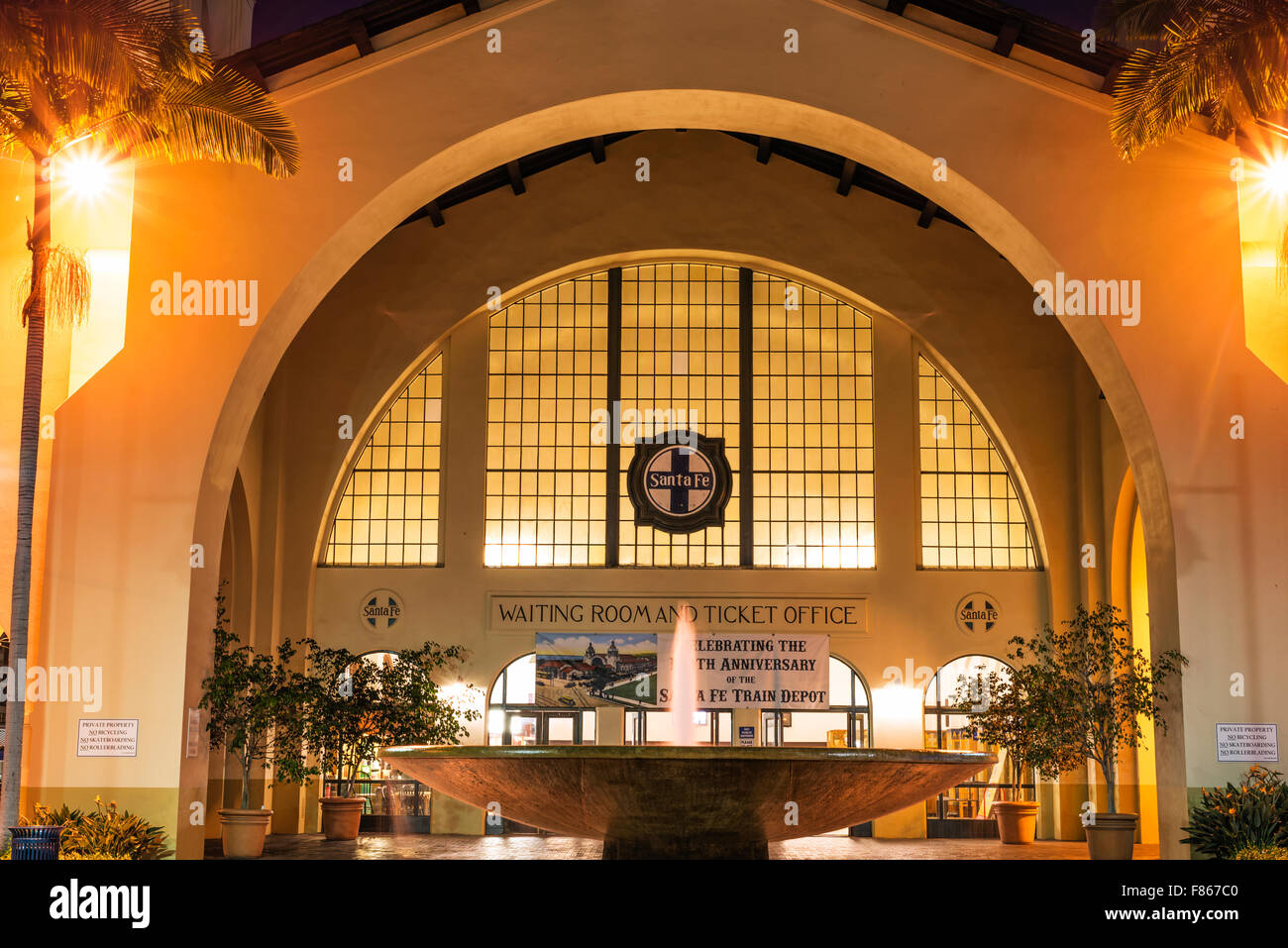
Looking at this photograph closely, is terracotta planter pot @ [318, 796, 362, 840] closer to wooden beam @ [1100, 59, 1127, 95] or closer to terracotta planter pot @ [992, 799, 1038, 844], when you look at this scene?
terracotta planter pot @ [992, 799, 1038, 844]

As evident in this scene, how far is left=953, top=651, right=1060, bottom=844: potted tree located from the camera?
15469 millimetres

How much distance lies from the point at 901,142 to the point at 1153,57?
8.19ft

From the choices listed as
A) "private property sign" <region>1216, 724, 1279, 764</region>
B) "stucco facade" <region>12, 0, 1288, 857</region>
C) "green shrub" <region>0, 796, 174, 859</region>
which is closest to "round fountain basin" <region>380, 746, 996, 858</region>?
"green shrub" <region>0, 796, 174, 859</region>

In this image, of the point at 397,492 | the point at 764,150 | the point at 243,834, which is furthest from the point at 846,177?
the point at 243,834

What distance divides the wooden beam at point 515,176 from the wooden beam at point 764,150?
4051 millimetres

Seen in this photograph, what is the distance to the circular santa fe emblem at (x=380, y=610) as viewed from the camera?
21359 mm

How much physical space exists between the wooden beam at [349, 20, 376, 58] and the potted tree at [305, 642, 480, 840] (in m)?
7.71

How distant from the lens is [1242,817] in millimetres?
11273

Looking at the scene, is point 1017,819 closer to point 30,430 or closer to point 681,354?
point 681,354

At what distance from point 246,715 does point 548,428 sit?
8.89m

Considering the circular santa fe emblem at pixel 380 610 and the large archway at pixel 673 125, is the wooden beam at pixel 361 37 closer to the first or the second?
the large archway at pixel 673 125

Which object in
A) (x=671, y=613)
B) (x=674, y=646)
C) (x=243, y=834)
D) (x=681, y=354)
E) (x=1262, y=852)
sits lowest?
(x=243, y=834)

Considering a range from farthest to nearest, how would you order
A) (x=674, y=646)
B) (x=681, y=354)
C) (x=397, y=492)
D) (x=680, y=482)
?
(x=681, y=354)
(x=680, y=482)
(x=397, y=492)
(x=674, y=646)

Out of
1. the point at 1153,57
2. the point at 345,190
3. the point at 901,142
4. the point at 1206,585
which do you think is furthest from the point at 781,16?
the point at 1206,585
